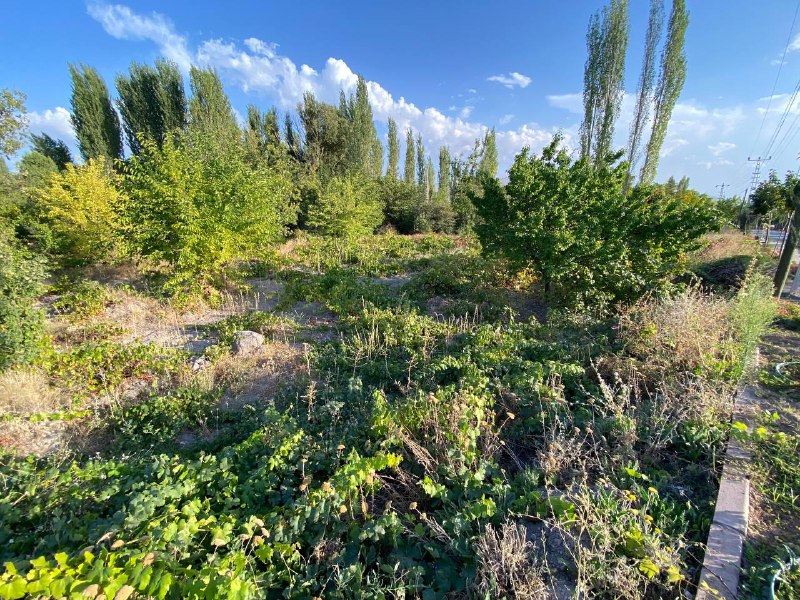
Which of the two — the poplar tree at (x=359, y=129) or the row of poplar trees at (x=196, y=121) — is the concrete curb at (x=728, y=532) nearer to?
the row of poplar trees at (x=196, y=121)

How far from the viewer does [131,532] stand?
179 cm

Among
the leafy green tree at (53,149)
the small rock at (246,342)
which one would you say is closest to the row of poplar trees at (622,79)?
the small rock at (246,342)

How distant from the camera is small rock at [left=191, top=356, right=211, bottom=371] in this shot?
4.70 m

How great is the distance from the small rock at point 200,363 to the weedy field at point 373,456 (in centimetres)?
6

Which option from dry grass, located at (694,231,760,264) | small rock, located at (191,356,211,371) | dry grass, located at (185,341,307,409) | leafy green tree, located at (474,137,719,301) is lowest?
dry grass, located at (185,341,307,409)

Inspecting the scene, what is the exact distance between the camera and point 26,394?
12.6 ft

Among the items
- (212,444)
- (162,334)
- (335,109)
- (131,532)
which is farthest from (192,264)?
(335,109)

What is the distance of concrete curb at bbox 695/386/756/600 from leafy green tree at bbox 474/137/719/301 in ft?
13.1

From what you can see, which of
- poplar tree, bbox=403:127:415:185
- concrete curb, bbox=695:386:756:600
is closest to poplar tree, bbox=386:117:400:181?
poplar tree, bbox=403:127:415:185

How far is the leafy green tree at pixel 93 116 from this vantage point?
1867 cm

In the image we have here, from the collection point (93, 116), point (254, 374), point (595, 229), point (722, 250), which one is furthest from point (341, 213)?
point (93, 116)

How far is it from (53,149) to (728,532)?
102 ft

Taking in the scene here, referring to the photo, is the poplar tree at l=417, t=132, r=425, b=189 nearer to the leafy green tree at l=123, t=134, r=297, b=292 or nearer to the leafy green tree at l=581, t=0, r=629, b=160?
the leafy green tree at l=581, t=0, r=629, b=160

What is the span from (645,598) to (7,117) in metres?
23.5
